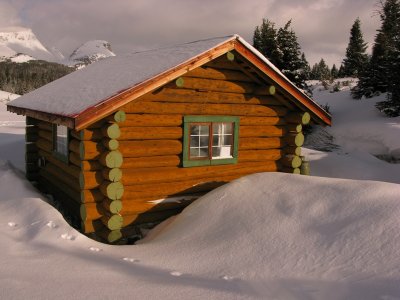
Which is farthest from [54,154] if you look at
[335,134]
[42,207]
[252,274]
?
[335,134]

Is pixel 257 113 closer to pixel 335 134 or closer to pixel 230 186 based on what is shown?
pixel 230 186

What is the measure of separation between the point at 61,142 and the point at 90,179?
1.94 meters

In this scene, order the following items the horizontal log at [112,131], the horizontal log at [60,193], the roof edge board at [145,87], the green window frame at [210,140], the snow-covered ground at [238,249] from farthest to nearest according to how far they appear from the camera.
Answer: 1. the horizontal log at [60,193]
2. the green window frame at [210,140]
3. the horizontal log at [112,131]
4. the roof edge board at [145,87]
5. the snow-covered ground at [238,249]

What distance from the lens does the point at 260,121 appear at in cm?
852

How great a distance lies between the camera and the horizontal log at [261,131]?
8344mm

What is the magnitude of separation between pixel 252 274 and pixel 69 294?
84.5 inches

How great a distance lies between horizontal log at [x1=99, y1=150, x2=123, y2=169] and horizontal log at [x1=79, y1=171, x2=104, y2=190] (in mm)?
368

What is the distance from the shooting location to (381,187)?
5.67 metres

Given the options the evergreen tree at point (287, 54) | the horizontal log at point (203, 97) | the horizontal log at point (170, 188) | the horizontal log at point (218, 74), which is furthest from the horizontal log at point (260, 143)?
the evergreen tree at point (287, 54)

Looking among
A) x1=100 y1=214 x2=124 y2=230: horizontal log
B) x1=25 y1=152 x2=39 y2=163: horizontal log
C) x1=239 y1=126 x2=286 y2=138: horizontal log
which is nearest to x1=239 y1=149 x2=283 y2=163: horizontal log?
x1=239 y1=126 x2=286 y2=138: horizontal log

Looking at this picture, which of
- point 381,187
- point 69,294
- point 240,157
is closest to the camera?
point 69,294

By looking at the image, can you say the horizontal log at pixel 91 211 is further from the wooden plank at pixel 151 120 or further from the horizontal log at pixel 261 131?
the horizontal log at pixel 261 131

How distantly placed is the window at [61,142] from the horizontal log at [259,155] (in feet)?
12.9

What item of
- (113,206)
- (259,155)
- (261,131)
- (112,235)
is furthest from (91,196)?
(261,131)
